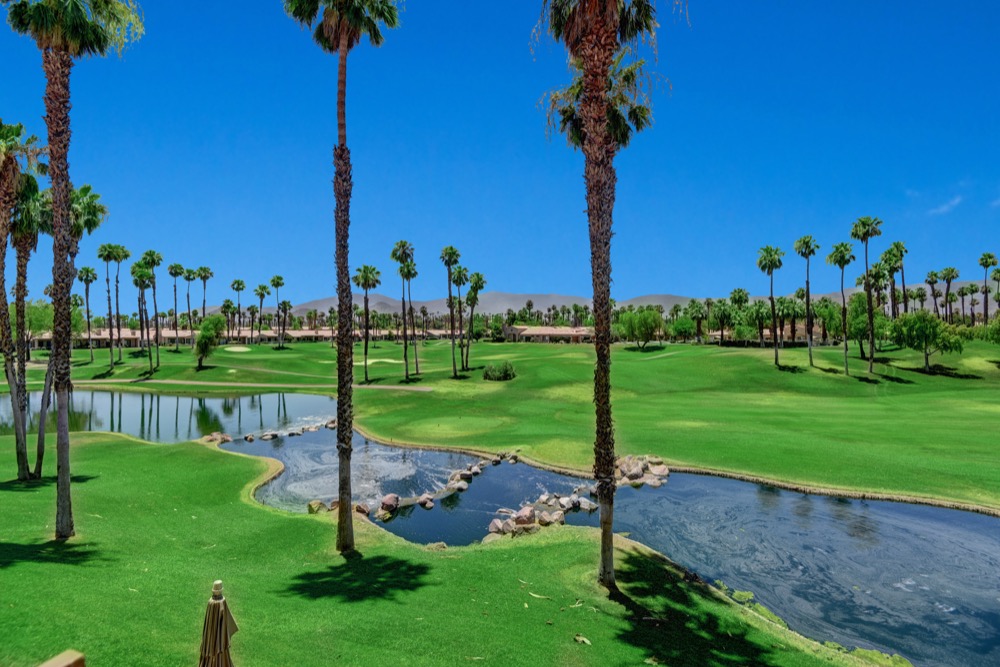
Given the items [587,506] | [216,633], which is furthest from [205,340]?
[216,633]

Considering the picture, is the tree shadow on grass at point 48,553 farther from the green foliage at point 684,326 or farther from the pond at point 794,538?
the green foliage at point 684,326

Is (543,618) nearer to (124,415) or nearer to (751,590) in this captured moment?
(751,590)

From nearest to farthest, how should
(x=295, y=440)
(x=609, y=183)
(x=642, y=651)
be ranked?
1. (x=642, y=651)
2. (x=609, y=183)
3. (x=295, y=440)

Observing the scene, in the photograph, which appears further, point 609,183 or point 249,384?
point 249,384

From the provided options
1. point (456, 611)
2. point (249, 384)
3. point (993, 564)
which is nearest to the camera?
point (456, 611)

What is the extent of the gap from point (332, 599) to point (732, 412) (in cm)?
4499

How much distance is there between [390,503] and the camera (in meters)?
27.9

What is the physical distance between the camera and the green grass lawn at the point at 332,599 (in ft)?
34.6

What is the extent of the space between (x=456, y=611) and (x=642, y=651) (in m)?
4.61

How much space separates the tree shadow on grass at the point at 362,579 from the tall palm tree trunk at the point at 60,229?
8.17 metres

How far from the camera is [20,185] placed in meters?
23.1

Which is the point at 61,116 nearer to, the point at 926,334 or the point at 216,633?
the point at 216,633

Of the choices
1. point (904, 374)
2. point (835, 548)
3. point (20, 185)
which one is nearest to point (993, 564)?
point (835, 548)

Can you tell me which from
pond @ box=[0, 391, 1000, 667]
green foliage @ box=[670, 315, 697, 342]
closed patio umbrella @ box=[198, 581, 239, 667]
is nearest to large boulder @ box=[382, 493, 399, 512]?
pond @ box=[0, 391, 1000, 667]
